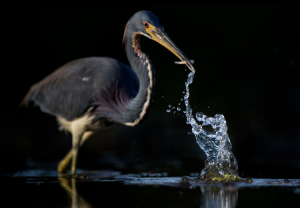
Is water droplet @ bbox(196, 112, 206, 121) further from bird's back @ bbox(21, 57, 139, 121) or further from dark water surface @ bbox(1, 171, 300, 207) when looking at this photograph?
bird's back @ bbox(21, 57, 139, 121)

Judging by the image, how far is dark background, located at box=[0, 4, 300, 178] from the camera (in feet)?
26.4

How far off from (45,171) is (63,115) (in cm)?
62

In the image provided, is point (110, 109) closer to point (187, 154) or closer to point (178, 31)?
point (187, 154)

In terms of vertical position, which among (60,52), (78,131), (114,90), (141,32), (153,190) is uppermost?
(60,52)

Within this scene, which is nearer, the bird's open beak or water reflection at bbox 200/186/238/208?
water reflection at bbox 200/186/238/208

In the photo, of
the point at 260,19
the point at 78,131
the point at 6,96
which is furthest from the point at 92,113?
the point at 260,19

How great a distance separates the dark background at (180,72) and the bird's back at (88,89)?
1.18 meters

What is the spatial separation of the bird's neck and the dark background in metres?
1.96

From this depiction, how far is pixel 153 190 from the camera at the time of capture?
12.8 feet

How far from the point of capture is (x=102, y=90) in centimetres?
569

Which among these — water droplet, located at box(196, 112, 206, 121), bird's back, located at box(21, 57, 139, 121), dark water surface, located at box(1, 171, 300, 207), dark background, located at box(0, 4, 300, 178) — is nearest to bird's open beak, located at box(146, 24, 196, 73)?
water droplet, located at box(196, 112, 206, 121)

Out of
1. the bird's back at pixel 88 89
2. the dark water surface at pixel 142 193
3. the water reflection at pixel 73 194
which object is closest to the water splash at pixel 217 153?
the dark water surface at pixel 142 193

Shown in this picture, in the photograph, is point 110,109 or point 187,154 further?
point 187,154

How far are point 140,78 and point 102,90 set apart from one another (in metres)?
0.70
